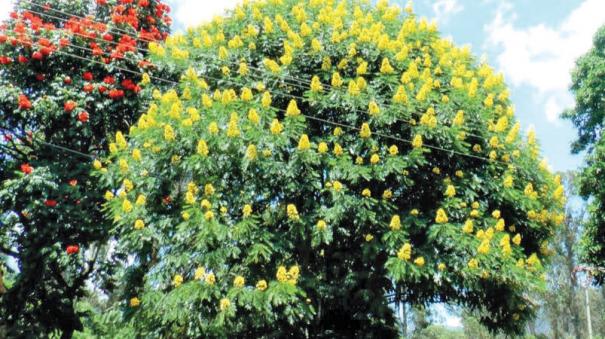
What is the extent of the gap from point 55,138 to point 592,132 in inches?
556

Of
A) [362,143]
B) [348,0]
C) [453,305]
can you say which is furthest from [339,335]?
[348,0]

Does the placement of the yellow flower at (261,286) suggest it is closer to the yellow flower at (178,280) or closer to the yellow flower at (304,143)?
the yellow flower at (178,280)

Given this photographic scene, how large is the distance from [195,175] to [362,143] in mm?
2203

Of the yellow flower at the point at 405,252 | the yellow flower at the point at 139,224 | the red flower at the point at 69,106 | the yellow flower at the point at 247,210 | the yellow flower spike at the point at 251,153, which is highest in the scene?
the red flower at the point at 69,106

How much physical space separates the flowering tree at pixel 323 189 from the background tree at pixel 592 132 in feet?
15.9

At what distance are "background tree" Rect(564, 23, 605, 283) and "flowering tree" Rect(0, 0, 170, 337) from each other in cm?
1009

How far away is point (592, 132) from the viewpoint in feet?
49.8

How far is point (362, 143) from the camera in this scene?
6.85 meters

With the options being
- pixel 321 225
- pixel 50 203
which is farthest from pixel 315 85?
pixel 50 203

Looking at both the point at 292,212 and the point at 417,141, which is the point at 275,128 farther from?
the point at 417,141

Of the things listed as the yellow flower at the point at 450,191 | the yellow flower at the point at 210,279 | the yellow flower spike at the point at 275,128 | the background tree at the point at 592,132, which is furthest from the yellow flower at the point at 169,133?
the background tree at the point at 592,132

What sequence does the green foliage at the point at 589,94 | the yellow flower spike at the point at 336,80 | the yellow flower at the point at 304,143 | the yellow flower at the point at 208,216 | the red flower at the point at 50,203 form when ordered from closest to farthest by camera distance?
the yellow flower at the point at 208,216
the yellow flower at the point at 304,143
the yellow flower spike at the point at 336,80
the red flower at the point at 50,203
the green foliage at the point at 589,94

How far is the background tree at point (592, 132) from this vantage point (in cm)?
1193

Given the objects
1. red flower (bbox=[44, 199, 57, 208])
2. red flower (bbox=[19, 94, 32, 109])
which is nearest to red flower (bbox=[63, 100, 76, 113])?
red flower (bbox=[19, 94, 32, 109])
